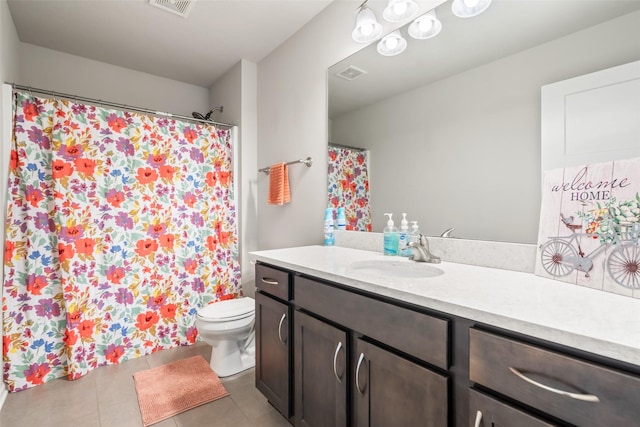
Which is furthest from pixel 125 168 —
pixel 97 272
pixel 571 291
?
pixel 571 291

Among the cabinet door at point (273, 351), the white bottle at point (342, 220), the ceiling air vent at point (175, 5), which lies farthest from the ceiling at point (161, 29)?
the cabinet door at point (273, 351)

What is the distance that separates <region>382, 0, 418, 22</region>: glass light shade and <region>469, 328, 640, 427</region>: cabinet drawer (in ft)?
4.83

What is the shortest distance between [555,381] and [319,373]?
0.84 meters

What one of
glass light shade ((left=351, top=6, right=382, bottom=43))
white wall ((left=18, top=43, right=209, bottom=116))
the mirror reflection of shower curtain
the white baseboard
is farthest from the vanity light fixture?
the white baseboard

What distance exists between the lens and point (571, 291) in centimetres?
86

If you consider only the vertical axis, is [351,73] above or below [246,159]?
above

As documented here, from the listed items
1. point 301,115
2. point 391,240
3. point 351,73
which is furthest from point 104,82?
point 391,240

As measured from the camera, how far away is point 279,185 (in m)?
2.28

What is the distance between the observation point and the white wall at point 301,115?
1.95 meters

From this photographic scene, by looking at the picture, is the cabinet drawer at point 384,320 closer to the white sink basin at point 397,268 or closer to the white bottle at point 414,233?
the white sink basin at point 397,268

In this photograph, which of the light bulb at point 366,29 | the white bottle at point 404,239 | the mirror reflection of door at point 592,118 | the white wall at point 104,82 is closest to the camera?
the mirror reflection of door at point 592,118

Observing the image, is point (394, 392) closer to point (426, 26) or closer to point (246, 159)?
point (426, 26)

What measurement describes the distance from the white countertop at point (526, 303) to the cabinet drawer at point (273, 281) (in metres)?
0.22

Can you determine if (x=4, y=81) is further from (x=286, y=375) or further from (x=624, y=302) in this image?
(x=624, y=302)
